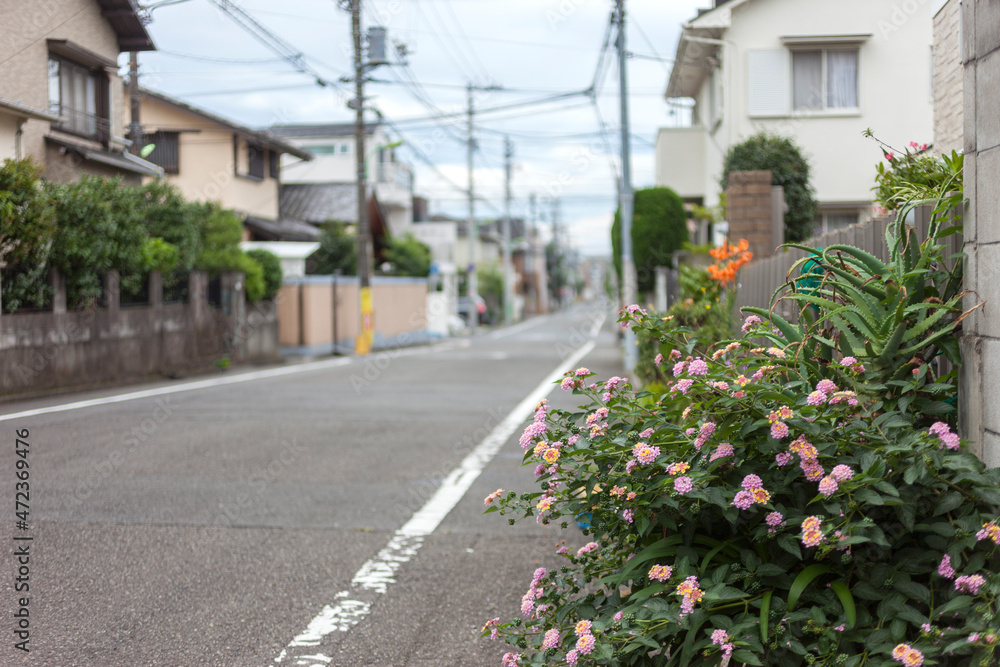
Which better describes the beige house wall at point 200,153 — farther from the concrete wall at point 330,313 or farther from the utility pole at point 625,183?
the utility pole at point 625,183

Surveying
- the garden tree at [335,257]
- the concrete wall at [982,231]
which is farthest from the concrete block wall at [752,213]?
the garden tree at [335,257]

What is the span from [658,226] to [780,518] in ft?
64.6

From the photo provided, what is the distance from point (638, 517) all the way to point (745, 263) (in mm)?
6668

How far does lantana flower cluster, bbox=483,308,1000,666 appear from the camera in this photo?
2545mm

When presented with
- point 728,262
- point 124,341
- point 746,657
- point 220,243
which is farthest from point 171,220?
point 746,657

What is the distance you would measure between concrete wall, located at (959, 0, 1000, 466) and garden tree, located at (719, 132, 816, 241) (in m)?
9.83

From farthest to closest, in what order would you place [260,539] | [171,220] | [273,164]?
[273,164]
[171,220]
[260,539]

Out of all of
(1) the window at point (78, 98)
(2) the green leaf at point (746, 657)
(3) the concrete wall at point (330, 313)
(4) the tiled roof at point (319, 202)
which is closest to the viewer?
(2) the green leaf at point (746, 657)

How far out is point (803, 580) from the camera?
8.89 feet

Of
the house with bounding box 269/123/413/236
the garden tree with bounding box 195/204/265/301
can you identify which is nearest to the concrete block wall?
the garden tree with bounding box 195/204/265/301

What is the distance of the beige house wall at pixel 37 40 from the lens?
1622cm

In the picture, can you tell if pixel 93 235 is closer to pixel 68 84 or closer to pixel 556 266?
pixel 68 84

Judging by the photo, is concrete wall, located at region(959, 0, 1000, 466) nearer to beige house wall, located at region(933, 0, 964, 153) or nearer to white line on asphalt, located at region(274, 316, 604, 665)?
white line on asphalt, located at region(274, 316, 604, 665)

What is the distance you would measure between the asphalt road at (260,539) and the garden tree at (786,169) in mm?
5218
